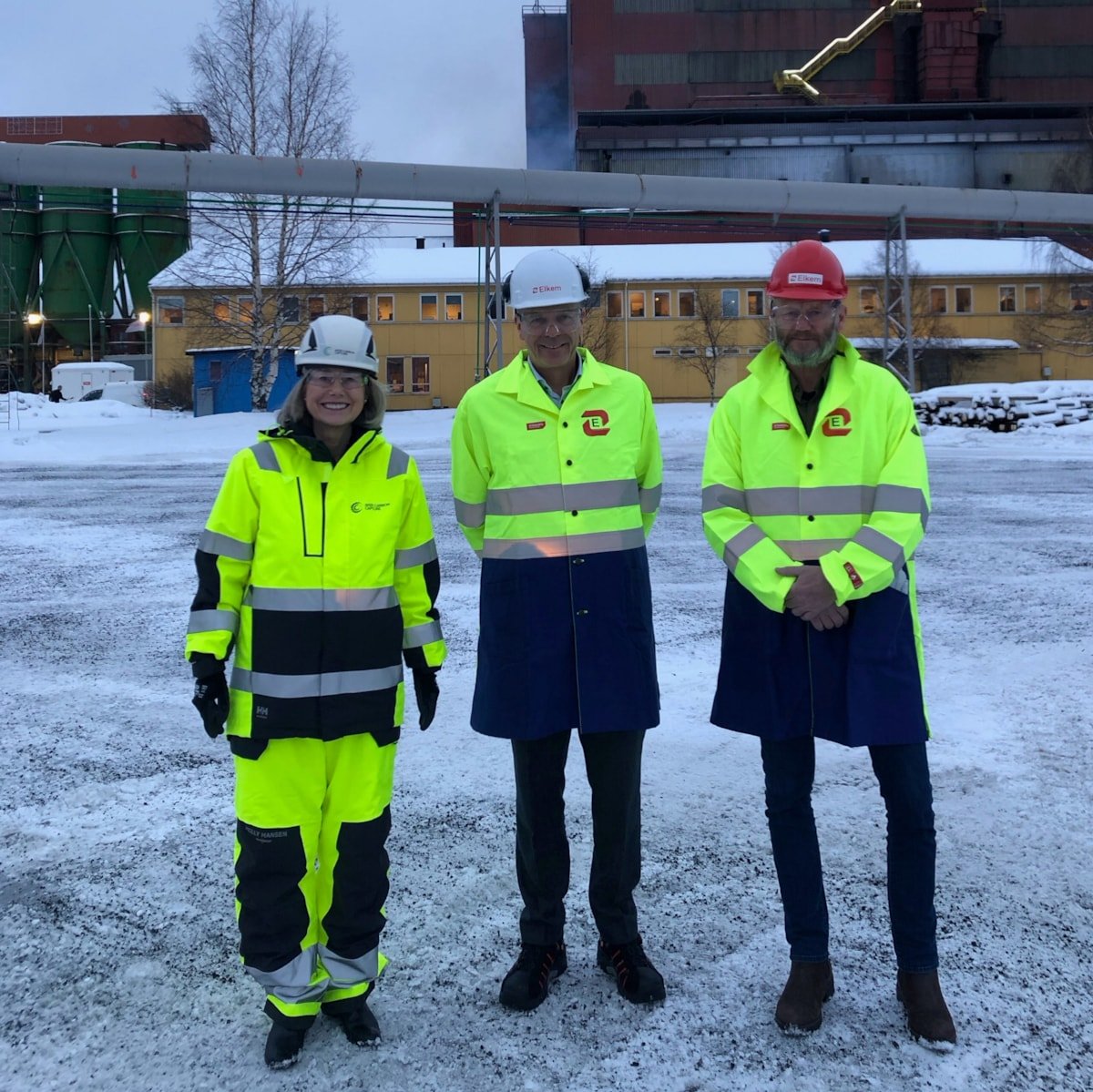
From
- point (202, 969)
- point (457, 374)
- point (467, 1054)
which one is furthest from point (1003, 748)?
point (457, 374)

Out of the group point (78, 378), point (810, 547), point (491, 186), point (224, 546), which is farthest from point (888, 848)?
point (78, 378)

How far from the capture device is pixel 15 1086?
100 inches

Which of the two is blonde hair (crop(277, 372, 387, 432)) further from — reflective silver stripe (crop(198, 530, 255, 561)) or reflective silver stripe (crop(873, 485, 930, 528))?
reflective silver stripe (crop(873, 485, 930, 528))

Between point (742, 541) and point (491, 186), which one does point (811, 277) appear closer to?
point (742, 541)

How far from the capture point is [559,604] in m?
2.95

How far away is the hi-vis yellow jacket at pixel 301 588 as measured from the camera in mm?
2721

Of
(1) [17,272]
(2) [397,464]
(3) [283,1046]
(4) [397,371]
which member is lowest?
(3) [283,1046]

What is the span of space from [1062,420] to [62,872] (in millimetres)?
24643

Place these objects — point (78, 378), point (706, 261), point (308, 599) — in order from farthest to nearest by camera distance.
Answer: point (78, 378)
point (706, 261)
point (308, 599)

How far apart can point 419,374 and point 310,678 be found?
139 ft

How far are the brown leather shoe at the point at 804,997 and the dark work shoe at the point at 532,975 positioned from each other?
2.05 ft

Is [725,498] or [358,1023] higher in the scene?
[725,498]

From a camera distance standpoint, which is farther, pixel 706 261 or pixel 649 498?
pixel 706 261

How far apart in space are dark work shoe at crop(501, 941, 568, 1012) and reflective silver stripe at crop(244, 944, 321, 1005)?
1.68ft
